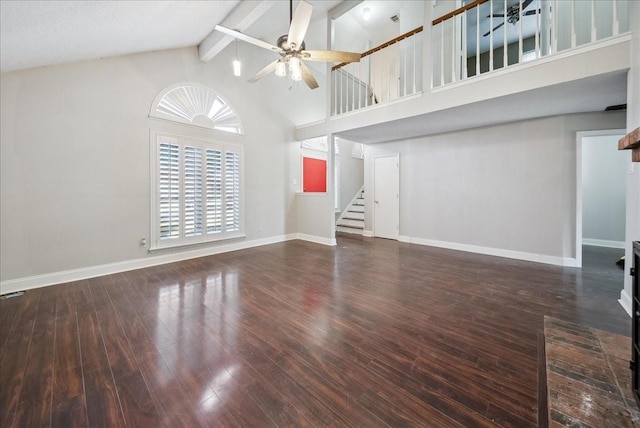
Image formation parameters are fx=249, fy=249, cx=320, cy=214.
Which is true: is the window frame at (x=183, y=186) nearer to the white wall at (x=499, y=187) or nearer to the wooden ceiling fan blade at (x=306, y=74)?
the wooden ceiling fan blade at (x=306, y=74)

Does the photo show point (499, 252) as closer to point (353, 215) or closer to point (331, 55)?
point (353, 215)

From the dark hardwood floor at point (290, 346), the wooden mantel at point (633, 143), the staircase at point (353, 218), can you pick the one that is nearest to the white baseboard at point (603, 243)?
the dark hardwood floor at point (290, 346)

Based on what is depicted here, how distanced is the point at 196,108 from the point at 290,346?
173 inches

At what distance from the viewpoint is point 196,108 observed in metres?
4.50

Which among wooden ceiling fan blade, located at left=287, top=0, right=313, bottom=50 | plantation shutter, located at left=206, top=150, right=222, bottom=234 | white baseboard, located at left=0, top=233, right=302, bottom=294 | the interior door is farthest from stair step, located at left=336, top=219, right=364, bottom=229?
wooden ceiling fan blade, located at left=287, top=0, right=313, bottom=50

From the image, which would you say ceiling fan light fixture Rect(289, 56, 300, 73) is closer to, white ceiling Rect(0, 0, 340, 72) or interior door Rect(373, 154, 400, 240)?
white ceiling Rect(0, 0, 340, 72)

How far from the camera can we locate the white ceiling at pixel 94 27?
6.75ft

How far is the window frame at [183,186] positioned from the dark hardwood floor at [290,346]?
2.90ft

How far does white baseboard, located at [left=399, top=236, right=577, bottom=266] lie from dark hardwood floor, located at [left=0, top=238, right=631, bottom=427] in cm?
50

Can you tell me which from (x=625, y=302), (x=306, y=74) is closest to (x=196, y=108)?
(x=306, y=74)

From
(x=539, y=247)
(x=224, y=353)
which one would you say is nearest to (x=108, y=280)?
(x=224, y=353)

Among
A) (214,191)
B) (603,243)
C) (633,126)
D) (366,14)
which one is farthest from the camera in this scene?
(366,14)

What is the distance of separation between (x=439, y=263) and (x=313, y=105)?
16.5 feet

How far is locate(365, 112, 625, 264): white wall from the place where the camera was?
3.92 m
